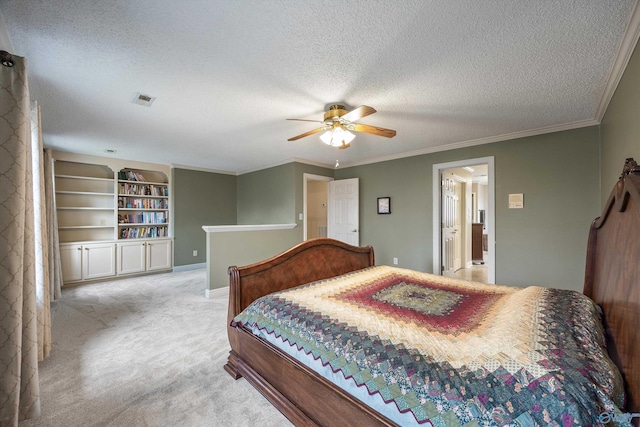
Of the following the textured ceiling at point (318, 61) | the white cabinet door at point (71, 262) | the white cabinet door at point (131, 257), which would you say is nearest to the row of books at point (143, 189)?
the white cabinet door at point (131, 257)

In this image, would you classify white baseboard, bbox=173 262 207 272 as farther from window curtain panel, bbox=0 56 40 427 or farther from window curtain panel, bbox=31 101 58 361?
window curtain panel, bbox=0 56 40 427

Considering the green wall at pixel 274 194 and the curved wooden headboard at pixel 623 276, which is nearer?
the curved wooden headboard at pixel 623 276

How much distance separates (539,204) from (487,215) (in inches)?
23.8

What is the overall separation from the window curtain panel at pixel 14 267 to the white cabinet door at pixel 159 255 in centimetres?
423

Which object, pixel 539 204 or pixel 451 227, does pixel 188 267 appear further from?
pixel 539 204

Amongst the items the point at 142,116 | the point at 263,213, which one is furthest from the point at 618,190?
the point at 263,213

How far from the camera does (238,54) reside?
1.73 metres

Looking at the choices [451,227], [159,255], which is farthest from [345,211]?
[159,255]

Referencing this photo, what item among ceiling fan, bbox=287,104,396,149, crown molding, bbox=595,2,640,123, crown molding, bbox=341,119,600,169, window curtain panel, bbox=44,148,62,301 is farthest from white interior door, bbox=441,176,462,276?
window curtain panel, bbox=44,148,62,301

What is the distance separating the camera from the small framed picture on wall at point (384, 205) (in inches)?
186

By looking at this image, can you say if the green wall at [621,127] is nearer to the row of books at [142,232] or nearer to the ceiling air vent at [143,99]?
the ceiling air vent at [143,99]

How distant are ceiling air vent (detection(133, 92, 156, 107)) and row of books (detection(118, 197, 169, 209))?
3.40 meters

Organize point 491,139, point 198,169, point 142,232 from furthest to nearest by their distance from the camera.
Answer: point 198,169, point 142,232, point 491,139

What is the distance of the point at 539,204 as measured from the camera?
3.30 metres
